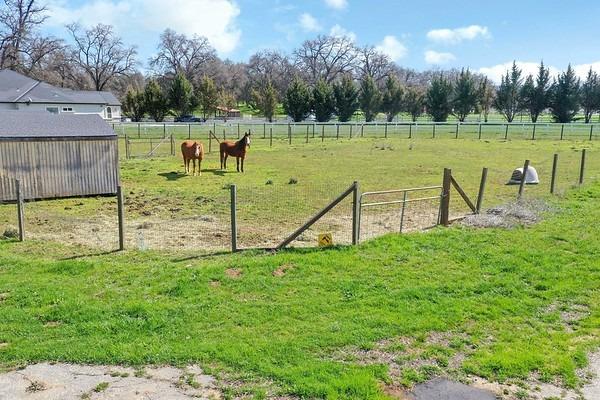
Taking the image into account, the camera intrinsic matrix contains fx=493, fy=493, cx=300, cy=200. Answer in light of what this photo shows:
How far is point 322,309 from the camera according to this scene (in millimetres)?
5789

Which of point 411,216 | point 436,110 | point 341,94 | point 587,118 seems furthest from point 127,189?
point 587,118

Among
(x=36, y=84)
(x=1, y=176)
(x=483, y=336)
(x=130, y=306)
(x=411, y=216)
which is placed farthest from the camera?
(x=36, y=84)

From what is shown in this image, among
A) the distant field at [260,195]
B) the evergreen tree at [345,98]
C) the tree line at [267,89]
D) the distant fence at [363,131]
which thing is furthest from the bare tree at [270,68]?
the distant field at [260,195]

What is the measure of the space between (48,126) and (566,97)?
62.8 m

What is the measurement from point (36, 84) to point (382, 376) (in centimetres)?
5044

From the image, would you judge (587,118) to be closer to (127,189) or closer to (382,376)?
(127,189)

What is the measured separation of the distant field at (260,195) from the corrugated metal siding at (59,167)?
535 mm

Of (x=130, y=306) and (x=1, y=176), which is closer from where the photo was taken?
(x=130, y=306)

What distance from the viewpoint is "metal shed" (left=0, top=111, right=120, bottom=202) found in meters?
12.9

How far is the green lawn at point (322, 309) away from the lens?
182 inches

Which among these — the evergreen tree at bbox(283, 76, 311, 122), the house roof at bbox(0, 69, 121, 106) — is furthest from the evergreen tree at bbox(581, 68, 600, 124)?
the house roof at bbox(0, 69, 121, 106)

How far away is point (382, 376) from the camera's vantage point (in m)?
4.37

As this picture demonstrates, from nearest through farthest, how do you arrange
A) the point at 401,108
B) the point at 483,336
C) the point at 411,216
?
Answer: the point at 483,336 < the point at 411,216 < the point at 401,108

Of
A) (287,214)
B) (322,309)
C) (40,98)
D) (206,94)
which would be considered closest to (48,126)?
(287,214)
